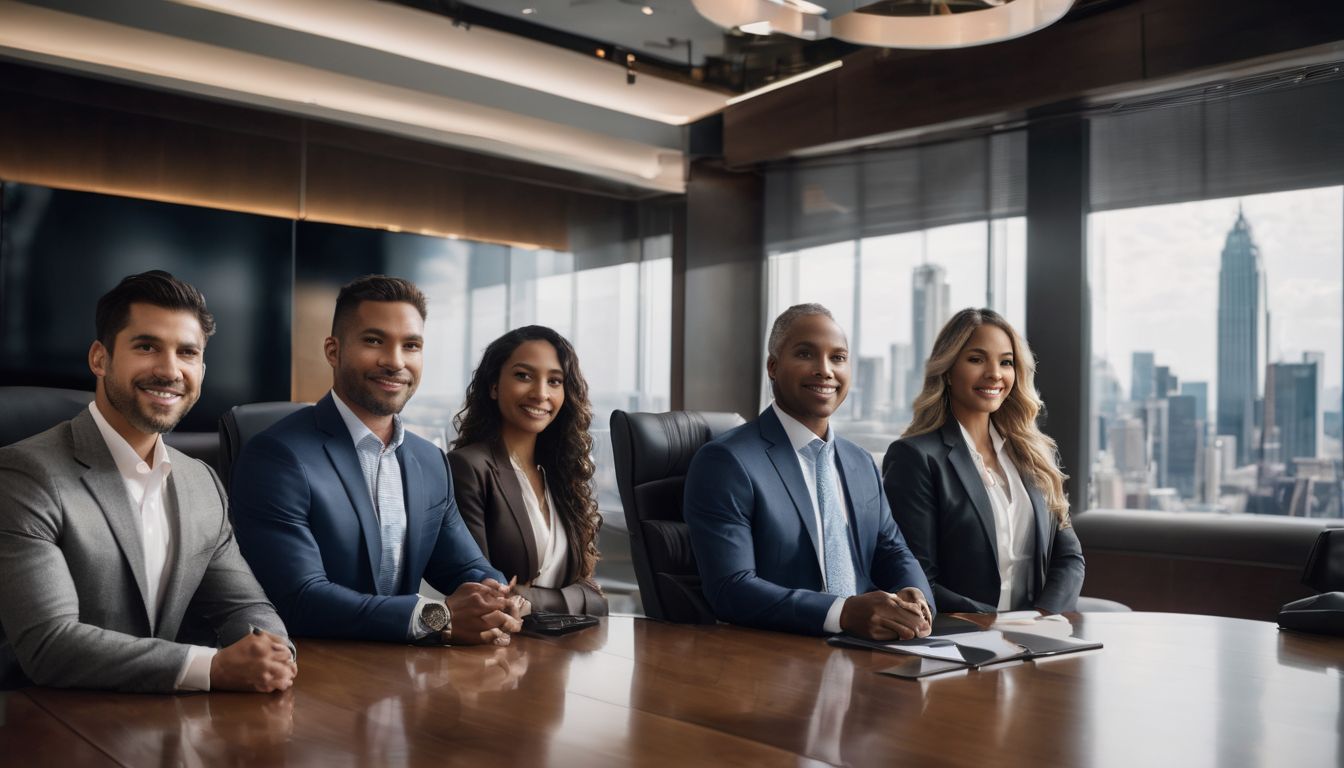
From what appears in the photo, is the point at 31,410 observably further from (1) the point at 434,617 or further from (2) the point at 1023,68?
(2) the point at 1023,68

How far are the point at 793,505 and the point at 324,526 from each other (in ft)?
3.56

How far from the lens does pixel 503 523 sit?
9.78ft

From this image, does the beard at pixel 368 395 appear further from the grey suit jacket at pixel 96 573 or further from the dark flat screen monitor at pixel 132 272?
the dark flat screen monitor at pixel 132 272

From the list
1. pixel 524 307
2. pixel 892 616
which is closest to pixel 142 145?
pixel 524 307

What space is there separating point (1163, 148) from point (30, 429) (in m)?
4.71

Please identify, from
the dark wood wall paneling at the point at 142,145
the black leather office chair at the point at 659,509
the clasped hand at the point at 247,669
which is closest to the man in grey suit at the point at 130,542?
the clasped hand at the point at 247,669

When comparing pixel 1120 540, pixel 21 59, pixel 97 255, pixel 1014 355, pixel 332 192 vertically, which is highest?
pixel 21 59

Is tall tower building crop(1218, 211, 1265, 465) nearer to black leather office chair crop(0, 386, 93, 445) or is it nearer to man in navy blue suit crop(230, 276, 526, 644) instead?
man in navy blue suit crop(230, 276, 526, 644)

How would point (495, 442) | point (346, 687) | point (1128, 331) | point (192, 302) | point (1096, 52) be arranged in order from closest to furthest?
point (346, 687)
point (192, 302)
point (495, 442)
point (1096, 52)
point (1128, 331)

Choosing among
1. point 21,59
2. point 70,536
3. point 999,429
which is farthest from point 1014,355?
point 21,59

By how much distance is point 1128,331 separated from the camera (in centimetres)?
521

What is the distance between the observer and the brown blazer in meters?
2.93

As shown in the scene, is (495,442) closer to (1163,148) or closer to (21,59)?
(21,59)

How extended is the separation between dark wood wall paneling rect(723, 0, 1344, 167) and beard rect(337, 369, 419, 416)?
3668 mm
